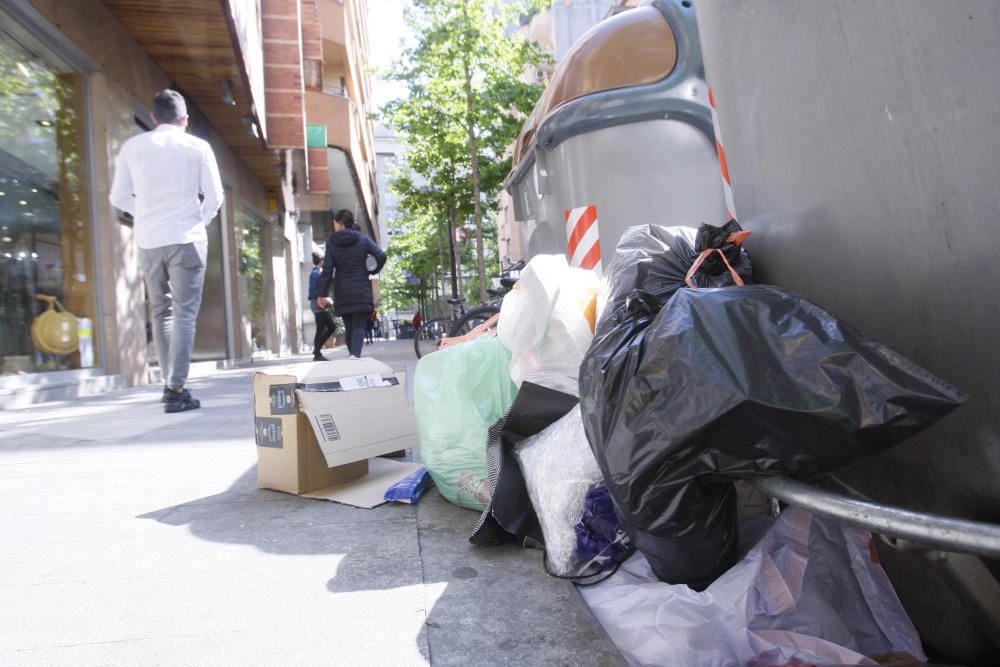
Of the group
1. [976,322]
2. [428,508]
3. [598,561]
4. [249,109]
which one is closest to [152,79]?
[249,109]

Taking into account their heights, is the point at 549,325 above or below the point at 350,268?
below

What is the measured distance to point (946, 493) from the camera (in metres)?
1.05

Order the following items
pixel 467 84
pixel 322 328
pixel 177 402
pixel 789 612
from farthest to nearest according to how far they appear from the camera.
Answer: pixel 467 84
pixel 322 328
pixel 177 402
pixel 789 612

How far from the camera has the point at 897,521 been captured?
Result: 80cm

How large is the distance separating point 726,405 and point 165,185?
4248 millimetres

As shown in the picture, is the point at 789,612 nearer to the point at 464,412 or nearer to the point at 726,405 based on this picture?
the point at 726,405

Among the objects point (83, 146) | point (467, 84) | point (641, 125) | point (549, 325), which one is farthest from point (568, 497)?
point (467, 84)

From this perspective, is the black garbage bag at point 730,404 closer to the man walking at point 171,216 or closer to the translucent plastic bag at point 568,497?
the translucent plastic bag at point 568,497

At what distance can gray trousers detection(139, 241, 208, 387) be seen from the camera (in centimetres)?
426

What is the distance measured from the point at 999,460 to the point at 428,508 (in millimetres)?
1666

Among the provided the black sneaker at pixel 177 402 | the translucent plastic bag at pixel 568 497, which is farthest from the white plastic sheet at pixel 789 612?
the black sneaker at pixel 177 402

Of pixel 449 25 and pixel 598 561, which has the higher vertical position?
pixel 449 25

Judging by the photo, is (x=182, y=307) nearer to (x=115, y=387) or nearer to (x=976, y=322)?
(x=115, y=387)

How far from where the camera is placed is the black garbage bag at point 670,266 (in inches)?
57.6
